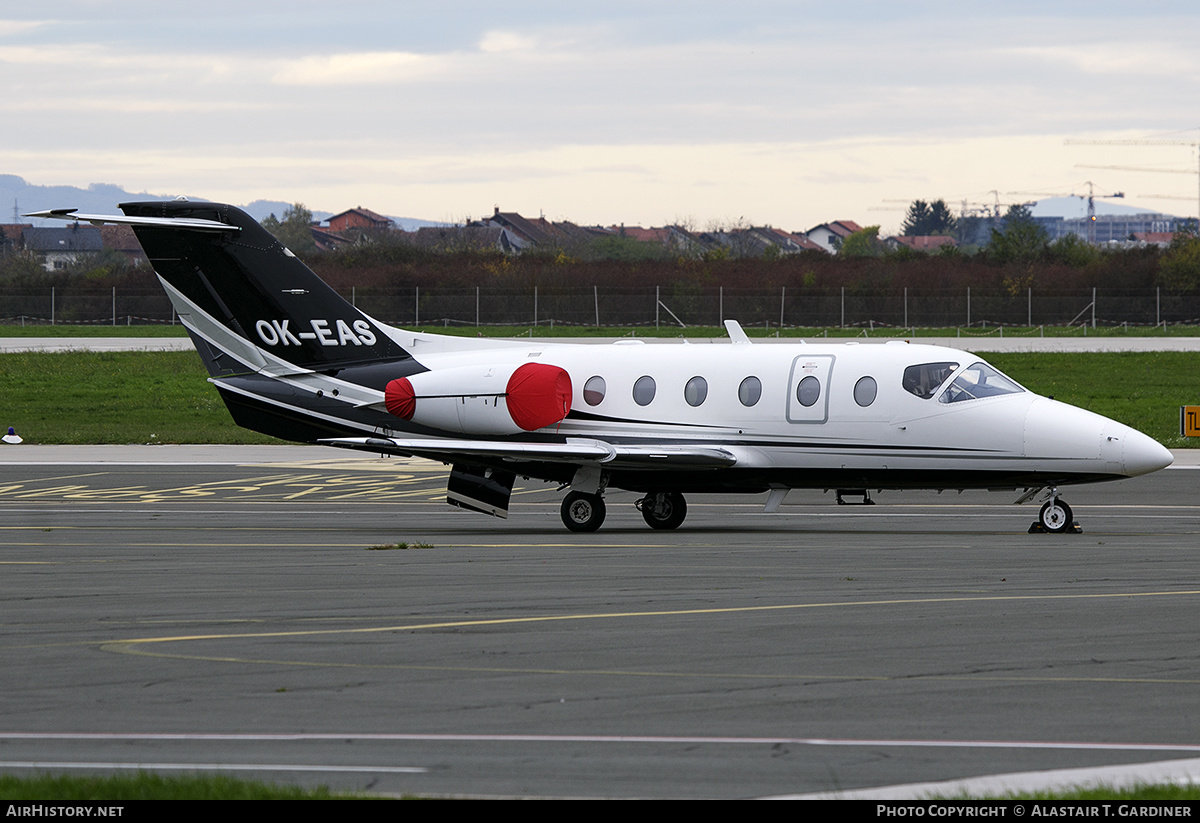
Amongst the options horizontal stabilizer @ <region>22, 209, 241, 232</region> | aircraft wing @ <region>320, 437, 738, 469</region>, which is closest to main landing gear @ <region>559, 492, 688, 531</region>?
aircraft wing @ <region>320, 437, 738, 469</region>

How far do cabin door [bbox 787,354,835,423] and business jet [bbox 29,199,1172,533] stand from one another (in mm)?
20

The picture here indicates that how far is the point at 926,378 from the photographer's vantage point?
1933 cm

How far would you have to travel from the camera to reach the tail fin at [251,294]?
71.6 feet

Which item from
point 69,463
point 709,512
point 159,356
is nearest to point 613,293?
point 159,356

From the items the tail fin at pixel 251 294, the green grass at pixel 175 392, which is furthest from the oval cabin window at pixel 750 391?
the green grass at pixel 175 392

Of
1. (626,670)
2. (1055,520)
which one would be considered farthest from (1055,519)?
(626,670)

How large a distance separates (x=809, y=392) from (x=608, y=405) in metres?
3.05

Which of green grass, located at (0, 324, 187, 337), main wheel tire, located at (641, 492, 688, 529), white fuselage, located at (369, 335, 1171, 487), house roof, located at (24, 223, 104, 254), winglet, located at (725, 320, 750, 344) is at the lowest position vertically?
main wheel tire, located at (641, 492, 688, 529)

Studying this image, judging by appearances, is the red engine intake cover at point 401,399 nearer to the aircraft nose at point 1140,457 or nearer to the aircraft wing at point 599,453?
the aircraft wing at point 599,453

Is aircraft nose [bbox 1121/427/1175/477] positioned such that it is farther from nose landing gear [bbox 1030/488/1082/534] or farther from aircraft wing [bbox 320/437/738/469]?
aircraft wing [bbox 320/437/738/469]

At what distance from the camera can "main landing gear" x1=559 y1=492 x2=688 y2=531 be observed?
2022 centimetres

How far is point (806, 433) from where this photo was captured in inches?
771

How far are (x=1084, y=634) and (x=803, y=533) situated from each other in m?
8.45
